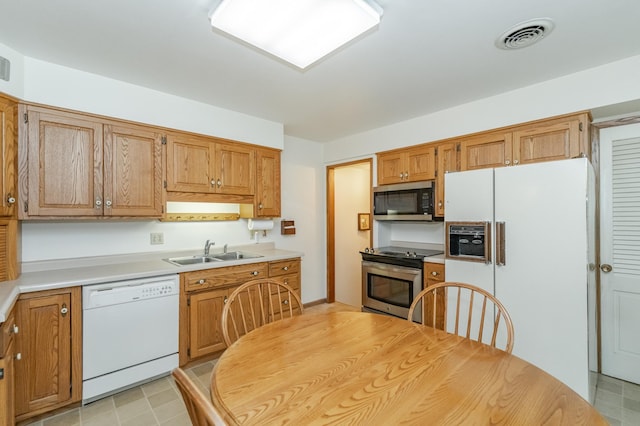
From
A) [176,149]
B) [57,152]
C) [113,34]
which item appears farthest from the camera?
[176,149]

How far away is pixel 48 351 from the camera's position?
187 cm

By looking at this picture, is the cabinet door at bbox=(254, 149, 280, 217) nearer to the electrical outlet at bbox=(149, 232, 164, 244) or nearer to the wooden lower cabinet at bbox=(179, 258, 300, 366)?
the wooden lower cabinet at bbox=(179, 258, 300, 366)

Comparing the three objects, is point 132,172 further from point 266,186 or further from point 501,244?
point 501,244

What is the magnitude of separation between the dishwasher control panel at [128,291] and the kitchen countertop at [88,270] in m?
0.04

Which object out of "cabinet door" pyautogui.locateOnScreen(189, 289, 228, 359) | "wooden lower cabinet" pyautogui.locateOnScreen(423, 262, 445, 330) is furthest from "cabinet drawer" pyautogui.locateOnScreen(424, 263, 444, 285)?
"cabinet door" pyautogui.locateOnScreen(189, 289, 228, 359)

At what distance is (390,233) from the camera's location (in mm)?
3852

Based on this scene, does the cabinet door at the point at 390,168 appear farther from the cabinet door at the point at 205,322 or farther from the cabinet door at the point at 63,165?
the cabinet door at the point at 63,165

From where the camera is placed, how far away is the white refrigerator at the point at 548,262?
6.24 feet

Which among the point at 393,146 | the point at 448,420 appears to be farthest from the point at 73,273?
the point at 393,146

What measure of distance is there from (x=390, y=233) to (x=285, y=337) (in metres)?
2.73

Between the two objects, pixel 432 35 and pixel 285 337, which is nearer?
pixel 285 337

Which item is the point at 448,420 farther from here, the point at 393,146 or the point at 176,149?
the point at 393,146

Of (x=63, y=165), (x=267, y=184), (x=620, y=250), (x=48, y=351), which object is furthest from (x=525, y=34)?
(x=48, y=351)

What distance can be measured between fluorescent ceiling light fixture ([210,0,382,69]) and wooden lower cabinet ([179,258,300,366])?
1832 millimetres
